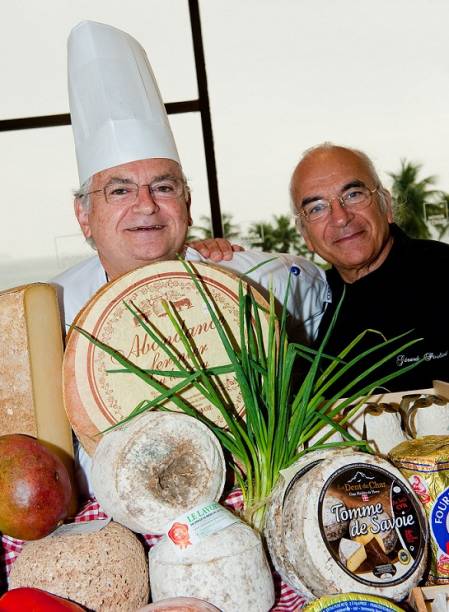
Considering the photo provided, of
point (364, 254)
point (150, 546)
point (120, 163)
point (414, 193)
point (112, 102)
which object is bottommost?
point (150, 546)

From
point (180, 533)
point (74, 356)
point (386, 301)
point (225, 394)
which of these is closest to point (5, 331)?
point (74, 356)

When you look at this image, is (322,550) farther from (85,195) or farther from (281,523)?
(85,195)

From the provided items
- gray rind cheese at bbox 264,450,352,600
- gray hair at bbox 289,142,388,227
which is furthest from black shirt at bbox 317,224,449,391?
gray rind cheese at bbox 264,450,352,600

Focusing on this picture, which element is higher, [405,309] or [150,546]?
[405,309]

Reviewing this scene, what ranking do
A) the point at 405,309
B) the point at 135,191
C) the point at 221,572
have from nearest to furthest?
the point at 221,572
the point at 135,191
the point at 405,309

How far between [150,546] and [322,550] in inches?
12.3

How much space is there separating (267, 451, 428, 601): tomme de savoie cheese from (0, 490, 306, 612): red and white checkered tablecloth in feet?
0.23

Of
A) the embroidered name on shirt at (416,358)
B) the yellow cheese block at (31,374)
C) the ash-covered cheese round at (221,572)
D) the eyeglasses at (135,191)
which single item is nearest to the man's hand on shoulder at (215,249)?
the eyeglasses at (135,191)

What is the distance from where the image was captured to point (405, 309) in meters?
2.12

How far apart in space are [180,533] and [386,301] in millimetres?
1361

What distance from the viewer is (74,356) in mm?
1200

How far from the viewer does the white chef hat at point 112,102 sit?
5.75 ft

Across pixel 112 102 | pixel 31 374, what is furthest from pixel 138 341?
pixel 112 102

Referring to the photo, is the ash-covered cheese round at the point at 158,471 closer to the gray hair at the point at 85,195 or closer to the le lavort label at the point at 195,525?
the le lavort label at the point at 195,525
